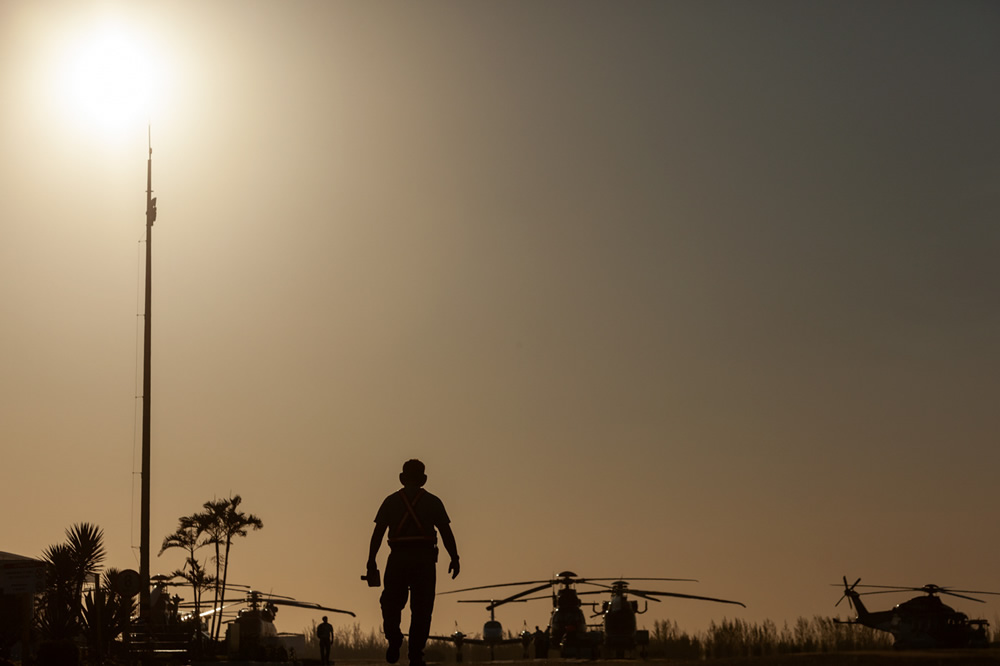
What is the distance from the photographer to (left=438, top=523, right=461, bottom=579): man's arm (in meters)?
12.8

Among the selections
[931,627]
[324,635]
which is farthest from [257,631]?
[931,627]

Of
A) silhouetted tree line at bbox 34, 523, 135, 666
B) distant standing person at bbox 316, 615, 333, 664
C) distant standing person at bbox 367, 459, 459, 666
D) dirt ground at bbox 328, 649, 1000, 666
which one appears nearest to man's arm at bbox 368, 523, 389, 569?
distant standing person at bbox 367, 459, 459, 666

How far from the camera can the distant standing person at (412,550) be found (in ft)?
41.0

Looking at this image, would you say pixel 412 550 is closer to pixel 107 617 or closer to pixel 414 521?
pixel 414 521

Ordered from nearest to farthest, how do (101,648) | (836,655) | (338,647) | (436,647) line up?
(836,655), (101,648), (436,647), (338,647)

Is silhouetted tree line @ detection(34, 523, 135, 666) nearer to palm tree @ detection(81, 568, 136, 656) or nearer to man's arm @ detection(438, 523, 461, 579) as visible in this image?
palm tree @ detection(81, 568, 136, 656)

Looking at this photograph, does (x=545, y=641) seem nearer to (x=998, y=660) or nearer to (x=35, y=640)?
(x=35, y=640)

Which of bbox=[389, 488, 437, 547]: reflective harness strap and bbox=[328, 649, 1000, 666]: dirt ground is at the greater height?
bbox=[389, 488, 437, 547]: reflective harness strap

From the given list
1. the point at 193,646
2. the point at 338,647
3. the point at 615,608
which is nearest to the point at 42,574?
the point at 193,646

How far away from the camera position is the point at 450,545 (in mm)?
12898

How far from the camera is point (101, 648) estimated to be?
25844 mm

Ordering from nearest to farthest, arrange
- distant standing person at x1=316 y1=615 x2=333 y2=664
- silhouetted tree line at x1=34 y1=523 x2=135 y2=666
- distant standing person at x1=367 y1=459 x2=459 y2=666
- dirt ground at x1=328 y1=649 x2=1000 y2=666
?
dirt ground at x1=328 y1=649 x2=1000 y2=666, distant standing person at x1=367 y1=459 x2=459 y2=666, silhouetted tree line at x1=34 y1=523 x2=135 y2=666, distant standing person at x1=316 y1=615 x2=333 y2=664

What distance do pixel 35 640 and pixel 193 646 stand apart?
5692mm

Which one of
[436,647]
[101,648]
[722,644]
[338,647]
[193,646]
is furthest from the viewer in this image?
[338,647]
